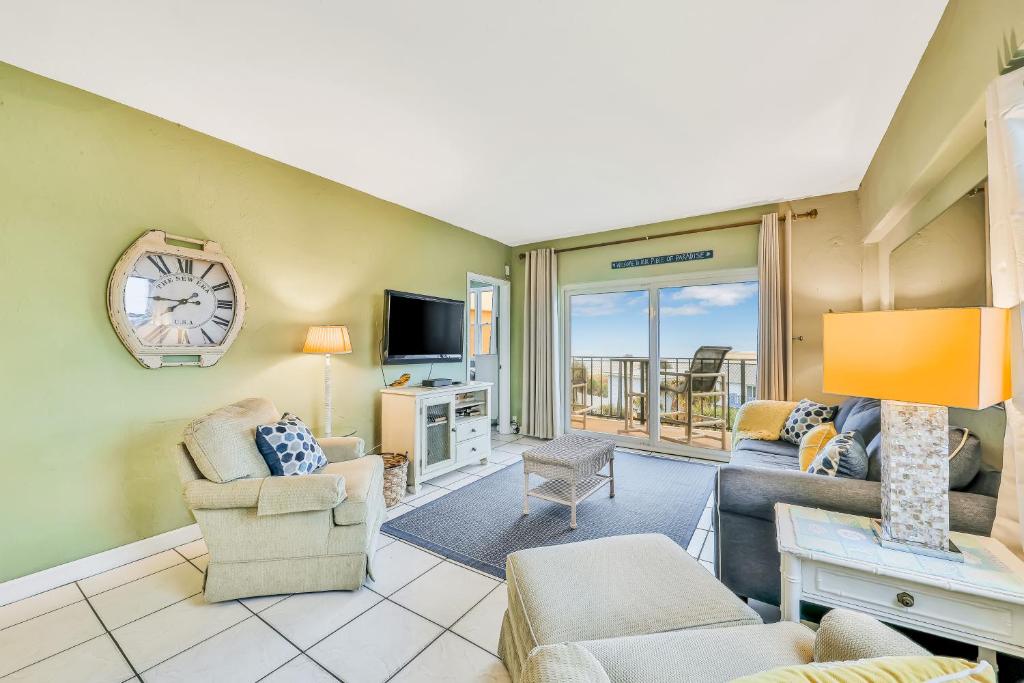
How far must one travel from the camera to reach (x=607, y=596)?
1176 mm

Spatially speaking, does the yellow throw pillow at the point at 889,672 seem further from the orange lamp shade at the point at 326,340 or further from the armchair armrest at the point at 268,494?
the orange lamp shade at the point at 326,340

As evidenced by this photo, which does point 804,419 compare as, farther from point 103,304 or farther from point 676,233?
point 103,304

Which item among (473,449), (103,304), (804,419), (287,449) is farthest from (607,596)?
(103,304)

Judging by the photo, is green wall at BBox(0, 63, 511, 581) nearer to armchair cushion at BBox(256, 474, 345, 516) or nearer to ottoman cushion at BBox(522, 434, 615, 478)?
armchair cushion at BBox(256, 474, 345, 516)

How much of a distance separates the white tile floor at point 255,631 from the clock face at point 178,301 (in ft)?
4.14

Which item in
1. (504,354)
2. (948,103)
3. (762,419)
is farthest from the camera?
(504,354)

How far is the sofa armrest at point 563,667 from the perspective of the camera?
0.69 metres

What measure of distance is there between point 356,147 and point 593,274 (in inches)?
114

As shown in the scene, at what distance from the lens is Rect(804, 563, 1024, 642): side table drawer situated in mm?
1099

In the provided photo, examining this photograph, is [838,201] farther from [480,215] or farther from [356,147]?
[356,147]

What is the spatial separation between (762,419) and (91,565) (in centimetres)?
433

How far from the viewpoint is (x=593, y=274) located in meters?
4.70

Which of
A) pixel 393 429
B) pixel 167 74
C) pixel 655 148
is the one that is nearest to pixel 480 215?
pixel 655 148

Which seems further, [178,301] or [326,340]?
[326,340]
